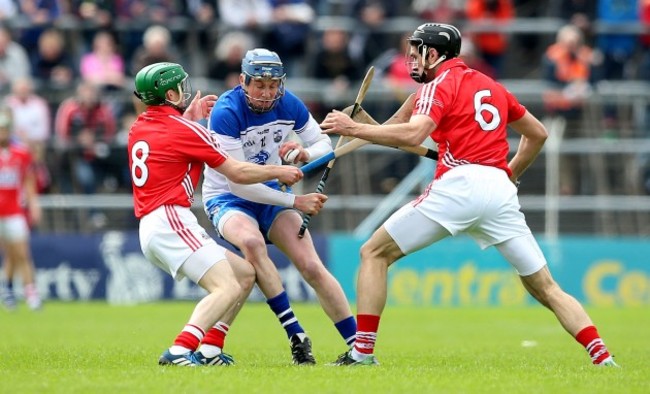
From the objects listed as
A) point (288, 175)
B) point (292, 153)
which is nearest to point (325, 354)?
point (292, 153)

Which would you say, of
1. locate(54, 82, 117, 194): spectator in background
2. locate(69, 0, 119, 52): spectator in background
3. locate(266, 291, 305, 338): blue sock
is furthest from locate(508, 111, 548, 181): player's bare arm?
locate(69, 0, 119, 52): spectator in background

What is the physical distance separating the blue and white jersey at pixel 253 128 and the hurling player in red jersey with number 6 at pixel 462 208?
98 centimetres

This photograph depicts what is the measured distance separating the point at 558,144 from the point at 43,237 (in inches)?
333

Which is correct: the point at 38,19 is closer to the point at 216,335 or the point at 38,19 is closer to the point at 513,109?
the point at 216,335

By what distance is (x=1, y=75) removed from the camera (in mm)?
21500

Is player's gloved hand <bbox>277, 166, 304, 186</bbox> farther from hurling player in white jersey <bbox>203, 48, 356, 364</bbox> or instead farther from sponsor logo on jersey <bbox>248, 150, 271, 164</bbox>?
sponsor logo on jersey <bbox>248, 150, 271, 164</bbox>

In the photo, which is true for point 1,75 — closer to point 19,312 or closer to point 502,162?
point 19,312

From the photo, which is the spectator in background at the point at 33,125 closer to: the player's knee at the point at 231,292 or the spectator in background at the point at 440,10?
the spectator in background at the point at 440,10

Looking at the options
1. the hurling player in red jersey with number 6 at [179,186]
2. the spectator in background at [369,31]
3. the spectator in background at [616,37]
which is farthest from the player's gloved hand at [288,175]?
the spectator in background at [616,37]

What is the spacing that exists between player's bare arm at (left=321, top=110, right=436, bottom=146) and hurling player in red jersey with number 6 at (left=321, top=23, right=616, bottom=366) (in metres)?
0.12

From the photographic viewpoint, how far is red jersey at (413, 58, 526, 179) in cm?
955

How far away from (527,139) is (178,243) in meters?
3.03

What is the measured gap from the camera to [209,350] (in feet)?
32.6

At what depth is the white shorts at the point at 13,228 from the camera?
63.1 ft
